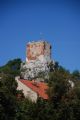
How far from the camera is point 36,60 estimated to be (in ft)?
345

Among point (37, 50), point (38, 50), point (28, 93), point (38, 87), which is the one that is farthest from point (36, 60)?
point (28, 93)

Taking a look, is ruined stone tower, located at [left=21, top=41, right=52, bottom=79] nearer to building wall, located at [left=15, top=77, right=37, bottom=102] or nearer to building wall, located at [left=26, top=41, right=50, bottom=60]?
building wall, located at [left=26, top=41, right=50, bottom=60]

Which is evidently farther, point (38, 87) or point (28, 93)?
point (38, 87)

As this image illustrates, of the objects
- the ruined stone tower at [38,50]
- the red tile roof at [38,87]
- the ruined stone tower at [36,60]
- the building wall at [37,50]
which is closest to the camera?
the red tile roof at [38,87]

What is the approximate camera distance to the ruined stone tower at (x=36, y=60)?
98000 mm

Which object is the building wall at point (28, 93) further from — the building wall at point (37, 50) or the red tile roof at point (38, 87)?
the building wall at point (37, 50)

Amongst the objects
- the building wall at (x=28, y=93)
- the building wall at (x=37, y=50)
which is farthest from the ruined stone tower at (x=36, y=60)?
the building wall at (x=28, y=93)

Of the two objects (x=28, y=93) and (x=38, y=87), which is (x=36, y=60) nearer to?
(x=38, y=87)

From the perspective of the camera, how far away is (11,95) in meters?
55.9

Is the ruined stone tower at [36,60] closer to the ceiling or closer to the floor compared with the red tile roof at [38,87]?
closer to the ceiling

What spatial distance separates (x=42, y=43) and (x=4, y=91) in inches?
2094

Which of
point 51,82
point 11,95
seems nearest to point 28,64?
point 51,82

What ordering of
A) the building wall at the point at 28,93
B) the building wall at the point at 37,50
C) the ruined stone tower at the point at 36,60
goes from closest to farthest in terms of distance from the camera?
the building wall at the point at 28,93
the ruined stone tower at the point at 36,60
the building wall at the point at 37,50

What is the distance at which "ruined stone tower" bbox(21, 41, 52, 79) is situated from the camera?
98.0 m
